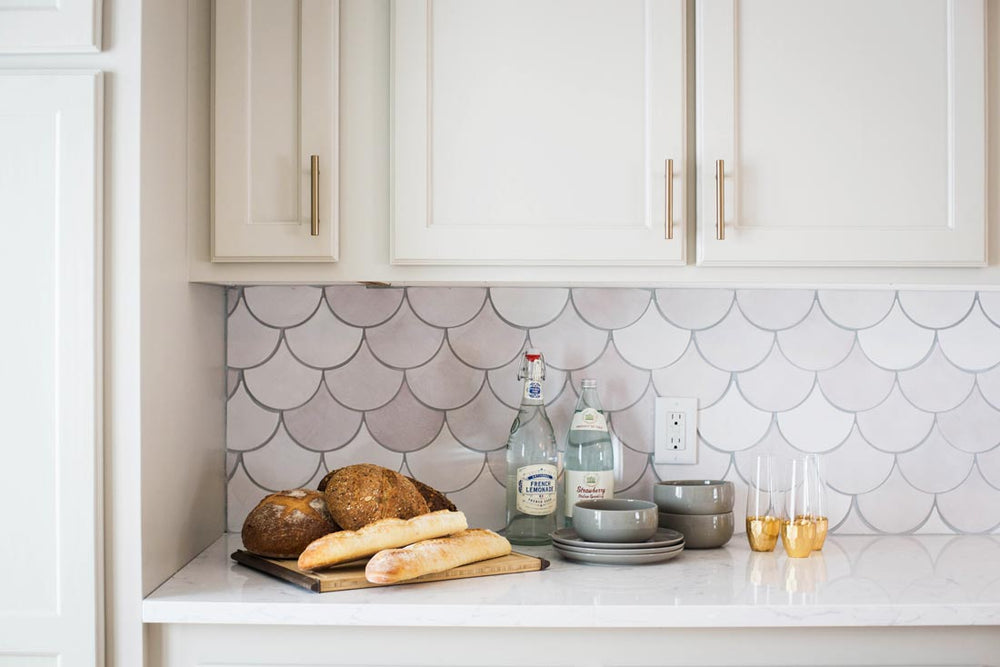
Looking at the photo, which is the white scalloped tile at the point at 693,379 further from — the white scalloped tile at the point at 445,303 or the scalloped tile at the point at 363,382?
the scalloped tile at the point at 363,382

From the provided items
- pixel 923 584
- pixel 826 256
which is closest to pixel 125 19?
pixel 826 256

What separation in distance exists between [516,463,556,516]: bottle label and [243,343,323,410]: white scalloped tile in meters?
0.48

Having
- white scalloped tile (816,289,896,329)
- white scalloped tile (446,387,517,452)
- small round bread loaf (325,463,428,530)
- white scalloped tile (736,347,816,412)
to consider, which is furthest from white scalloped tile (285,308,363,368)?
white scalloped tile (816,289,896,329)

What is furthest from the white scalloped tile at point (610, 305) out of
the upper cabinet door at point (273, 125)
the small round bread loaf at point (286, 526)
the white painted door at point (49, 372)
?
the white painted door at point (49, 372)

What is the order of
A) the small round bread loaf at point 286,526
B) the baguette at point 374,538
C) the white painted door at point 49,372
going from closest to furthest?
the white painted door at point 49,372
the baguette at point 374,538
the small round bread loaf at point 286,526

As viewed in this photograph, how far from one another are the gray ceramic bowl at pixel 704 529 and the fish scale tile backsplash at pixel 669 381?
0.20m

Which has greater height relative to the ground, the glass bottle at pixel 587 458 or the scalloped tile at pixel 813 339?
the scalloped tile at pixel 813 339

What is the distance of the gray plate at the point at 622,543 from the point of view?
1.62 m

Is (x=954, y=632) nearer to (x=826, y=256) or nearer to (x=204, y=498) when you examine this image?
(x=826, y=256)

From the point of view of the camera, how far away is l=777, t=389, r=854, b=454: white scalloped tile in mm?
1960

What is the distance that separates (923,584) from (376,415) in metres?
1.06

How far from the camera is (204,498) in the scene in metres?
1.77

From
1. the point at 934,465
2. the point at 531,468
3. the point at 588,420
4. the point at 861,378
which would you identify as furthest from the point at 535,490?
the point at 934,465

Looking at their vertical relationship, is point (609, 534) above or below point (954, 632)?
above
